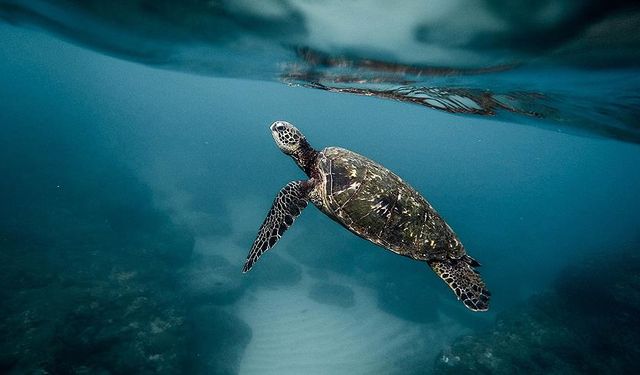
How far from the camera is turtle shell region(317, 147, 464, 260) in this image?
5.18 meters

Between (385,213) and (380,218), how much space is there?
11cm

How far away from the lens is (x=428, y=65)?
8.80 metres

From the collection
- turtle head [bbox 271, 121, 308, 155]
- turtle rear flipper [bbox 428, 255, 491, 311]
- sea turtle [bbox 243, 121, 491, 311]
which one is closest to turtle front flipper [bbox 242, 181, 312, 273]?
sea turtle [bbox 243, 121, 491, 311]

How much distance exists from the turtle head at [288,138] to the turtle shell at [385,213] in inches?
46.5

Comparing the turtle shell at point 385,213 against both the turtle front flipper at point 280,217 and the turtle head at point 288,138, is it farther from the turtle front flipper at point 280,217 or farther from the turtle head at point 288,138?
the turtle head at point 288,138

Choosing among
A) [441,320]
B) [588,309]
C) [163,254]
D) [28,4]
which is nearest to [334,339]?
[441,320]

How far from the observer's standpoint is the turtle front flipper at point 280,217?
5183 mm

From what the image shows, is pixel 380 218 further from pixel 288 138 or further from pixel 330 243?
pixel 330 243

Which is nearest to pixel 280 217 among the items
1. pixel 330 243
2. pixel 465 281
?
pixel 465 281

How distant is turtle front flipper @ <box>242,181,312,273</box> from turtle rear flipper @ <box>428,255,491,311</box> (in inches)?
99.5

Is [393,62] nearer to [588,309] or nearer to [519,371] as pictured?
[519,371]

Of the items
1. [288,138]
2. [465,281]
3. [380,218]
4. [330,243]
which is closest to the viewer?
[380,218]

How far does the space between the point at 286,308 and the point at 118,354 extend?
7376mm

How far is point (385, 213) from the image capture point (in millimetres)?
5164
